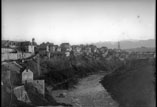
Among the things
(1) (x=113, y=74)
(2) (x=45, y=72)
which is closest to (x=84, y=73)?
(1) (x=113, y=74)

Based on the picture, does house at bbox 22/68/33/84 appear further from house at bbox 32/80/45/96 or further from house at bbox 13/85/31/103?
house at bbox 13/85/31/103

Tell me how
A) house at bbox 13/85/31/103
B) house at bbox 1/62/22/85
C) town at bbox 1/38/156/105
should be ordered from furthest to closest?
house at bbox 1/62/22/85 < town at bbox 1/38/156/105 < house at bbox 13/85/31/103

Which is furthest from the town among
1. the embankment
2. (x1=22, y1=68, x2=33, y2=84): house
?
the embankment

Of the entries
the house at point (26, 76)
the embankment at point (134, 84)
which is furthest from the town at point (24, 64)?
the embankment at point (134, 84)

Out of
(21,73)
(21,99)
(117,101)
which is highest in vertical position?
(21,73)

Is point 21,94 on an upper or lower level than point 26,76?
lower

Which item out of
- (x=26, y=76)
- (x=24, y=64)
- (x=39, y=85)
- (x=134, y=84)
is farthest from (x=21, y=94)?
(x=134, y=84)

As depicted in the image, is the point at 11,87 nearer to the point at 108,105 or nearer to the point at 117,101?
the point at 108,105

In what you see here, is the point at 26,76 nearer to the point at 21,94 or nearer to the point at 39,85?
the point at 39,85

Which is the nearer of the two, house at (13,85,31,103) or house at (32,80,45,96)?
house at (13,85,31,103)

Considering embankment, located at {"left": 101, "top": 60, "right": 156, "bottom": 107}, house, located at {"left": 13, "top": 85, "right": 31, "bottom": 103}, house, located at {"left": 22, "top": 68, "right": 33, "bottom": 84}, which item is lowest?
embankment, located at {"left": 101, "top": 60, "right": 156, "bottom": 107}

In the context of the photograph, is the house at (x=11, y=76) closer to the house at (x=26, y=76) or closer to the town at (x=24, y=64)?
the town at (x=24, y=64)
